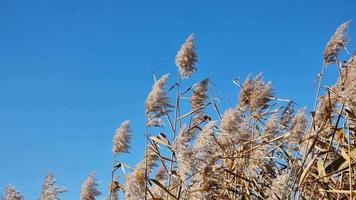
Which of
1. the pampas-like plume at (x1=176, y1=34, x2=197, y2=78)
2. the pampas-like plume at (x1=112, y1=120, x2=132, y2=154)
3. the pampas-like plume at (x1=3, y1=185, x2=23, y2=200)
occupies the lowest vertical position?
the pampas-like plume at (x1=3, y1=185, x2=23, y2=200)

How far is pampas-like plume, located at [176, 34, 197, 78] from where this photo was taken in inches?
152

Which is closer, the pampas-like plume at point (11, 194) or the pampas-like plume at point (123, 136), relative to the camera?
the pampas-like plume at point (11, 194)

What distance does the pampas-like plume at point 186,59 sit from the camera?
3857 millimetres

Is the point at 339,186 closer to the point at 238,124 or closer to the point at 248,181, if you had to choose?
the point at 248,181

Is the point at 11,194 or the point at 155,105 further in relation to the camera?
the point at 155,105

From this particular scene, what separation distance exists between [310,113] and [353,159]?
2.16ft

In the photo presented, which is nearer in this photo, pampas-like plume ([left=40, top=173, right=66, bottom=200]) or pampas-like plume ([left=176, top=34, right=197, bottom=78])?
pampas-like plume ([left=40, top=173, right=66, bottom=200])

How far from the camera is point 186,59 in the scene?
385cm

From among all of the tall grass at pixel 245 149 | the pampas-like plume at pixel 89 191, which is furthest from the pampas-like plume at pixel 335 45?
the pampas-like plume at pixel 89 191

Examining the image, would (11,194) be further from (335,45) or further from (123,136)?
(335,45)

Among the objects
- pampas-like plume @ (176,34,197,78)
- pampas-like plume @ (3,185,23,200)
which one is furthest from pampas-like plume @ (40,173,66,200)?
pampas-like plume @ (176,34,197,78)

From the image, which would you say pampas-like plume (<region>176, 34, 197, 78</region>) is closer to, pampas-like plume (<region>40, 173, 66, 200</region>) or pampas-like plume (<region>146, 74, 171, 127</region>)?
pampas-like plume (<region>146, 74, 171, 127</region>)

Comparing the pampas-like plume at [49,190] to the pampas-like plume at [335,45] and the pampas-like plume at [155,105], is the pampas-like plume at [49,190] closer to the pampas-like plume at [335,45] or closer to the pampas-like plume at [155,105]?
the pampas-like plume at [155,105]

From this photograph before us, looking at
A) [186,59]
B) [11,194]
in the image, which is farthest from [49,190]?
[186,59]
